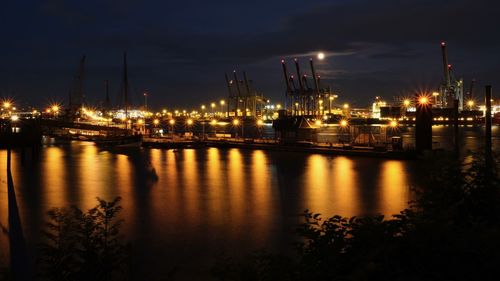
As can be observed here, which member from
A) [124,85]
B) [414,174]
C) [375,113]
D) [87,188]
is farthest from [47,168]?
[375,113]

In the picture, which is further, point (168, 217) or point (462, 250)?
point (168, 217)

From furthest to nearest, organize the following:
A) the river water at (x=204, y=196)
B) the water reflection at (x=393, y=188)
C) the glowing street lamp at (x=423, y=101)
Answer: the glowing street lamp at (x=423, y=101) < the water reflection at (x=393, y=188) < the river water at (x=204, y=196)

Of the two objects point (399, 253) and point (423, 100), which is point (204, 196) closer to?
point (399, 253)

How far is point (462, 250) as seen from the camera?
232cm

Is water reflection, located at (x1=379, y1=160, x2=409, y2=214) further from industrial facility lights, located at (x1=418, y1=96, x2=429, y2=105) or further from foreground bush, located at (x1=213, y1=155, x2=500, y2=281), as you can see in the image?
foreground bush, located at (x1=213, y1=155, x2=500, y2=281)

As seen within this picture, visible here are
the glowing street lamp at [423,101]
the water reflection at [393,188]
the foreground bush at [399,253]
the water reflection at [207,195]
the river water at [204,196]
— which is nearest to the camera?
the foreground bush at [399,253]

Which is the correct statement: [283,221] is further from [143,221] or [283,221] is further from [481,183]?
[481,183]

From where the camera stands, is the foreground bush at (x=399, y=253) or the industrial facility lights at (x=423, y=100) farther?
the industrial facility lights at (x=423, y=100)

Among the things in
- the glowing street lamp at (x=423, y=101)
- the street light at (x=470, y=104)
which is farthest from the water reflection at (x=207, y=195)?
the street light at (x=470, y=104)

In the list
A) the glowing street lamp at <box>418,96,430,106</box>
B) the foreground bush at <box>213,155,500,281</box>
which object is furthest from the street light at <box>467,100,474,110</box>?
the foreground bush at <box>213,155,500,281</box>

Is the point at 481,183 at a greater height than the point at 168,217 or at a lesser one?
greater

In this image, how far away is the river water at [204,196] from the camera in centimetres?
707

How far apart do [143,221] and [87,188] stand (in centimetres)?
531

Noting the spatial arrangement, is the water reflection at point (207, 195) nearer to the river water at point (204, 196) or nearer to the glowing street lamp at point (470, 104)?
the river water at point (204, 196)
